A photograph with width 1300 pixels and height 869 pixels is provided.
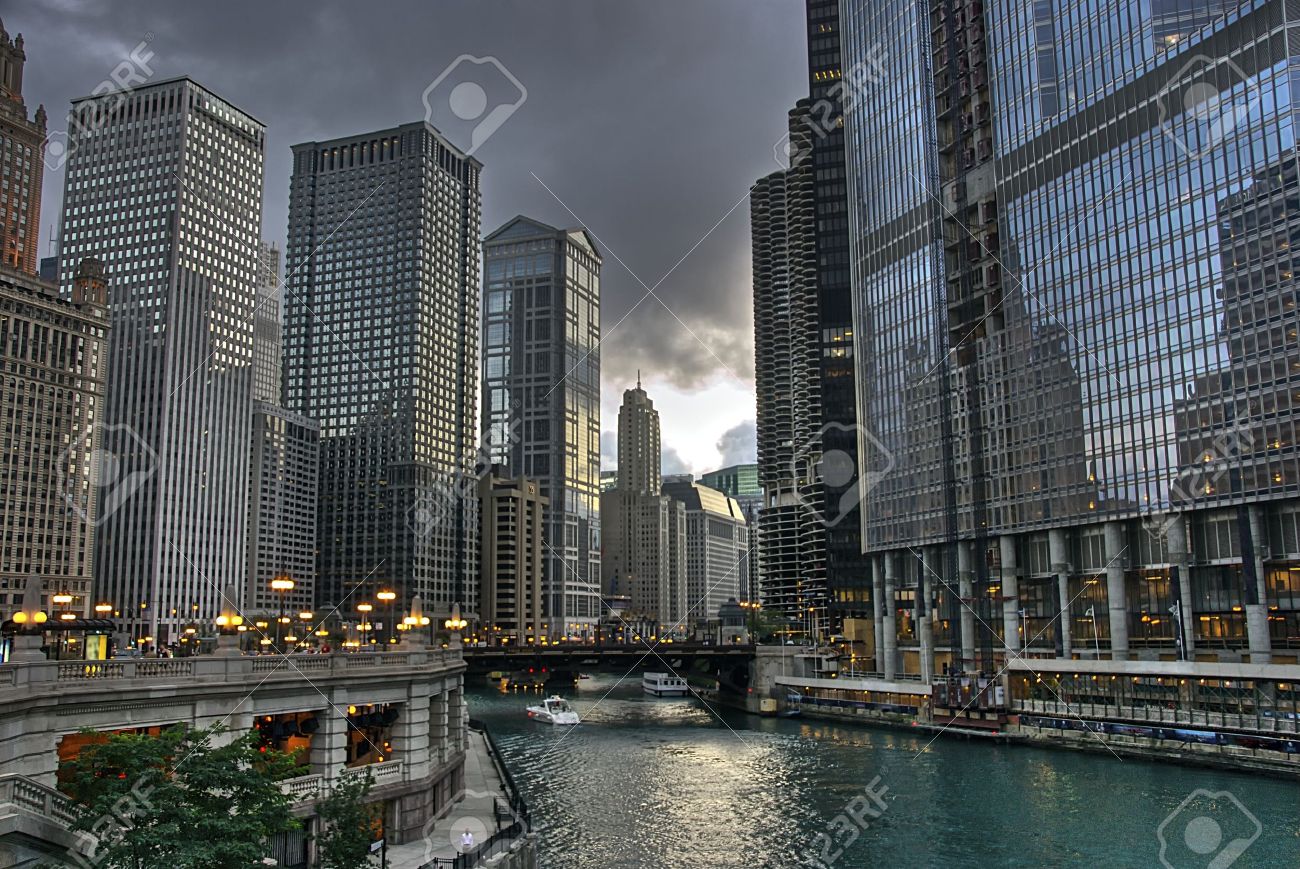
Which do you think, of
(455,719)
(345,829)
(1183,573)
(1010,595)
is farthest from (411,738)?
(1010,595)

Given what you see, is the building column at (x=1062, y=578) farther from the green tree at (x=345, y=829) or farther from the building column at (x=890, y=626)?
the green tree at (x=345, y=829)

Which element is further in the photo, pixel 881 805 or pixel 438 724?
pixel 881 805

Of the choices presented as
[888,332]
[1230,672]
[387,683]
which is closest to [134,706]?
[387,683]

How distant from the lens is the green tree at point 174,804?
24.1 meters

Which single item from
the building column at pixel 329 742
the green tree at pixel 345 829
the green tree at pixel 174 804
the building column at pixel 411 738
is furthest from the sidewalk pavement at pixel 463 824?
the green tree at pixel 174 804

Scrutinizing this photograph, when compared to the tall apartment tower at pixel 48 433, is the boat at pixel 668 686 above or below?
below

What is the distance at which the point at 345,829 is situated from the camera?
3188cm

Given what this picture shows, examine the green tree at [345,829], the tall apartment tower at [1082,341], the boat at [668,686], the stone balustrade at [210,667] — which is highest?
the tall apartment tower at [1082,341]

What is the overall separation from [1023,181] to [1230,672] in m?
55.3

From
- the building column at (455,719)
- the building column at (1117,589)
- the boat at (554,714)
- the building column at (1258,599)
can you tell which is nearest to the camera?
the building column at (455,719)

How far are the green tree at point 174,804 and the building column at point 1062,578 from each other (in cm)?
8993

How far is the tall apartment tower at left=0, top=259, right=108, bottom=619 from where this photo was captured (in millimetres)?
157500

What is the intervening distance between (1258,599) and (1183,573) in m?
6.72

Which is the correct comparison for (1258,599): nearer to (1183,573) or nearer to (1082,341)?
(1183,573)
